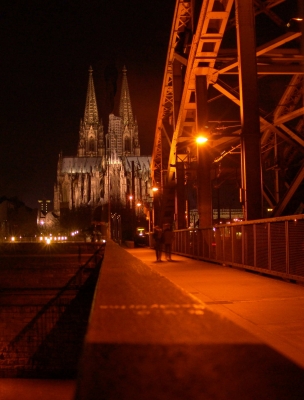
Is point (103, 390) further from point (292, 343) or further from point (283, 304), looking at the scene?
point (283, 304)

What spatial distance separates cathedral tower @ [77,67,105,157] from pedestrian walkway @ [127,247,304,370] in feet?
491

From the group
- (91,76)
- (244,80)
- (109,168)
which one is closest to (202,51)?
(244,80)

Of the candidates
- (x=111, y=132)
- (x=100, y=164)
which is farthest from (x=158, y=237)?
(x=111, y=132)

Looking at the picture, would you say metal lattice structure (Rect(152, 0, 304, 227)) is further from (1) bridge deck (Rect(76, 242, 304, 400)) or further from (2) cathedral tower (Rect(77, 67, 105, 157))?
(2) cathedral tower (Rect(77, 67, 105, 157))

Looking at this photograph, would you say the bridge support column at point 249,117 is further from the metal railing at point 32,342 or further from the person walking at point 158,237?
the metal railing at point 32,342

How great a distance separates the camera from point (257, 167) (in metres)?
20.0

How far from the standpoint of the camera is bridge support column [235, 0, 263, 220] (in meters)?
20.0

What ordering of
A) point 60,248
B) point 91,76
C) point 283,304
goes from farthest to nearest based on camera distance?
point 91,76, point 60,248, point 283,304

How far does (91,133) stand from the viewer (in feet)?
549

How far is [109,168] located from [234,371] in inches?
5559

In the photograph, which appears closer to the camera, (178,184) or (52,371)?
(52,371)

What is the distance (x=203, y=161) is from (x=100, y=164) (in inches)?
5072

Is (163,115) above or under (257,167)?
above

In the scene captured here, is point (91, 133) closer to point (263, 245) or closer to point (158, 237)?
point (158, 237)
